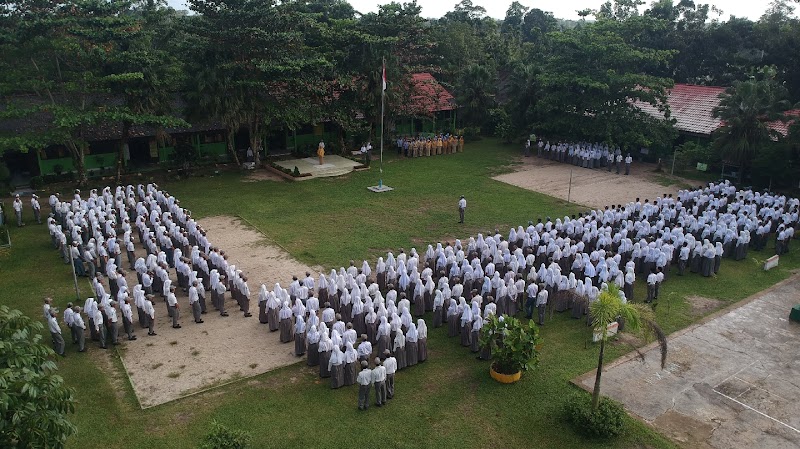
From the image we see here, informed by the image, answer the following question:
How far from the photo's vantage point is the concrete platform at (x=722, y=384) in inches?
368

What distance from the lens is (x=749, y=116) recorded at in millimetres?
22000

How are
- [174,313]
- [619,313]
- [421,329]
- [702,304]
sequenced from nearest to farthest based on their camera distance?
[619,313] → [421,329] → [174,313] → [702,304]

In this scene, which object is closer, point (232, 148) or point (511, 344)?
point (511, 344)

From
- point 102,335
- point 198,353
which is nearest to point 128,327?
point 102,335

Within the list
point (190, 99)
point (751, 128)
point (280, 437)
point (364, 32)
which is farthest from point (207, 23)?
point (751, 128)

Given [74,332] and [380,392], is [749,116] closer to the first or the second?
[380,392]

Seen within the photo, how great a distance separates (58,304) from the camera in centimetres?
1359

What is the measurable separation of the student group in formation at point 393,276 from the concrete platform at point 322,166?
713cm

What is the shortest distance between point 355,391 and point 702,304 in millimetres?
8196

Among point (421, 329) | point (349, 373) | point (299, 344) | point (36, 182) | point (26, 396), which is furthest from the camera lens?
point (36, 182)

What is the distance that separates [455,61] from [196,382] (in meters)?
30.1

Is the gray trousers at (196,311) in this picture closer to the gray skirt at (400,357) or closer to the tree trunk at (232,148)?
the gray skirt at (400,357)

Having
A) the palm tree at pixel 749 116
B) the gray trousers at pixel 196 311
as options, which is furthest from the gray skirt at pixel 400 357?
the palm tree at pixel 749 116

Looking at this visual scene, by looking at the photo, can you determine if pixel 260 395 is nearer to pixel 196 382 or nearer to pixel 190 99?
pixel 196 382
